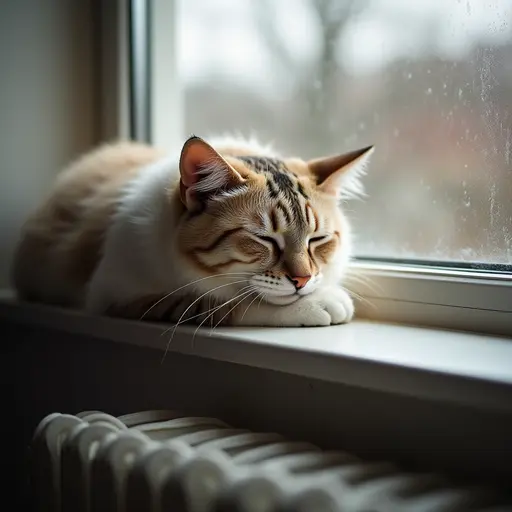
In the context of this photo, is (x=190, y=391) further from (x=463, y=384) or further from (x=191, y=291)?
(x=463, y=384)

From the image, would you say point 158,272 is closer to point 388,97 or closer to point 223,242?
point 223,242

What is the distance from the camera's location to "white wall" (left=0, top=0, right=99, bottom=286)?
1.70 meters

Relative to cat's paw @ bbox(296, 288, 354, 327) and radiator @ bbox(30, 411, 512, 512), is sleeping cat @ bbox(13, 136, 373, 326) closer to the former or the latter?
cat's paw @ bbox(296, 288, 354, 327)

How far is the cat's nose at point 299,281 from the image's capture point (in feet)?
3.85

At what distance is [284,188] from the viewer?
1.24 metres

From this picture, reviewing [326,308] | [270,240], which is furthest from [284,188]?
[326,308]

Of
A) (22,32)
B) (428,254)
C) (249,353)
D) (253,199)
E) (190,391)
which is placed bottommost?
(190,391)

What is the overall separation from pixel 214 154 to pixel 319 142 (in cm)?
54

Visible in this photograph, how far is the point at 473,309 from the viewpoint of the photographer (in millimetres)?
1185

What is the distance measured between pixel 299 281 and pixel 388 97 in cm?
50

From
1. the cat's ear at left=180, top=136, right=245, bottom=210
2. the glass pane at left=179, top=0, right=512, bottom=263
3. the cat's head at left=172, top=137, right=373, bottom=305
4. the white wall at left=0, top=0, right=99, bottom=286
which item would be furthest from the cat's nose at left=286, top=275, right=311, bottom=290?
the white wall at left=0, top=0, right=99, bottom=286

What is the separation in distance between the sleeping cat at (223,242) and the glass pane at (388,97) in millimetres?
133

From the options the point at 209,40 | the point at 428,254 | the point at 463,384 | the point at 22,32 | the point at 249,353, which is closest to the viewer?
the point at 463,384

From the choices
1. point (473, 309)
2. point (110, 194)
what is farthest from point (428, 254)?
point (110, 194)
